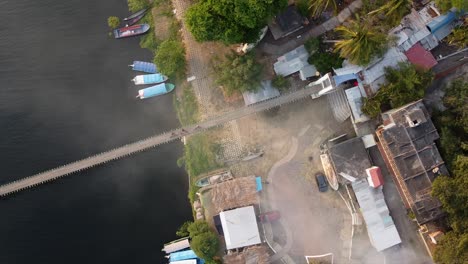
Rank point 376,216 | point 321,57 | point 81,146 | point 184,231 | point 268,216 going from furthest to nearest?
point 81,146 → point 184,231 → point 268,216 → point 321,57 → point 376,216

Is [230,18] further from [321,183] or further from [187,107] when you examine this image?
[321,183]

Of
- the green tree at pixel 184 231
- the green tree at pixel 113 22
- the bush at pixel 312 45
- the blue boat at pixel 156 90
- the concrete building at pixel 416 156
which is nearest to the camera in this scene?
the concrete building at pixel 416 156

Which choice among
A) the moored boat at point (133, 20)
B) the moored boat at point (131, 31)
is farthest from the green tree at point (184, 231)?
the moored boat at point (133, 20)

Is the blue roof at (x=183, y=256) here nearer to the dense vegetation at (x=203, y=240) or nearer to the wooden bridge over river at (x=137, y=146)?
the dense vegetation at (x=203, y=240)

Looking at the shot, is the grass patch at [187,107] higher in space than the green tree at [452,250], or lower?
higher

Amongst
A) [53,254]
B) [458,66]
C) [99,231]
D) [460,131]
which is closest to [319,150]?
[460,131]

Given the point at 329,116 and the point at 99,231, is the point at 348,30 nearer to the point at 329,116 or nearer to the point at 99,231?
the point at 329,116

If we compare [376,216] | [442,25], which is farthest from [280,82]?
[442,25]
